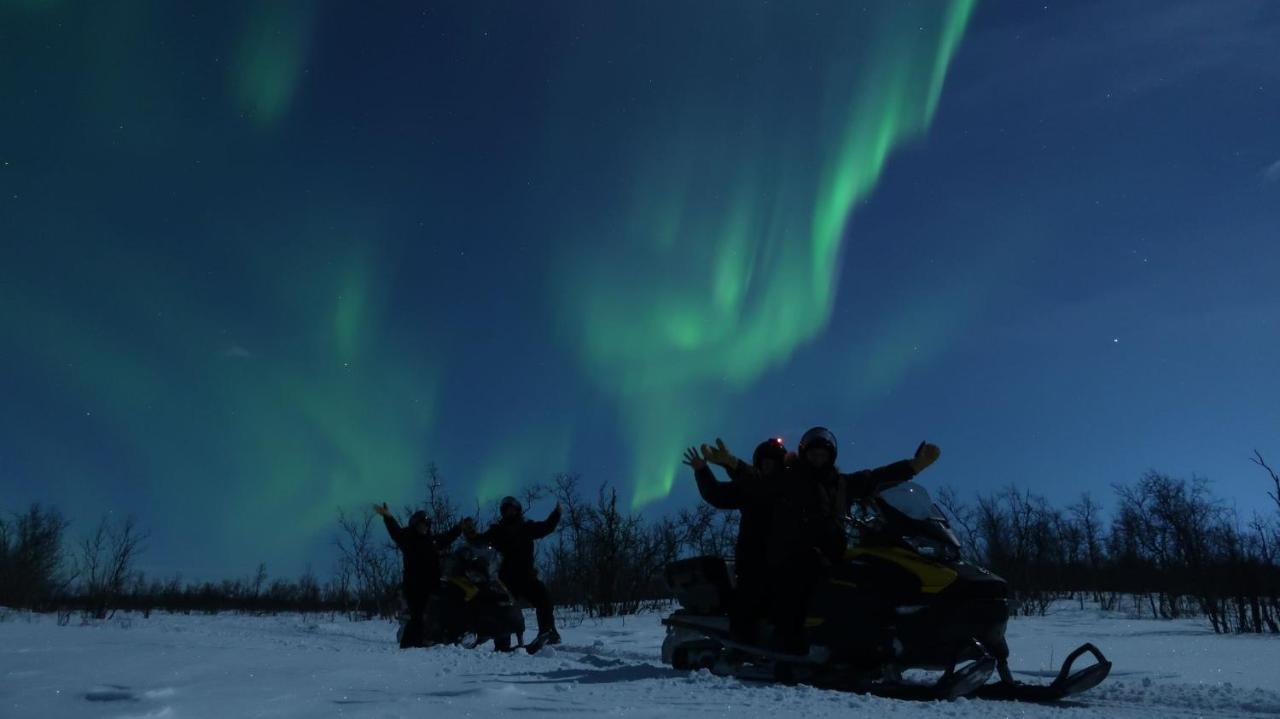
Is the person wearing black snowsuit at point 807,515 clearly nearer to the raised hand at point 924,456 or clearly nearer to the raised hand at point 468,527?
the raised hand at point 924,456

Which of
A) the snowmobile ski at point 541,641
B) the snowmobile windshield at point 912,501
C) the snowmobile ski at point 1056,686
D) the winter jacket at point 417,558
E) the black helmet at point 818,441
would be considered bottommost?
the snowmobile ski at point 541,641

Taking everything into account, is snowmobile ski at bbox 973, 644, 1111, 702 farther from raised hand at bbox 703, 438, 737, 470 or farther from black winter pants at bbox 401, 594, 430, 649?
black winter pants at bbox 401, 594, 430, 649

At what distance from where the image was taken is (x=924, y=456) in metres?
5.92

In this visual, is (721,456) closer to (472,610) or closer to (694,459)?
(694,459)

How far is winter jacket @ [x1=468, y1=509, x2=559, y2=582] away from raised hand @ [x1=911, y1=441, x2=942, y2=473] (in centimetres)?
617

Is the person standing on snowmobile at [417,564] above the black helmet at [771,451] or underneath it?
underneath

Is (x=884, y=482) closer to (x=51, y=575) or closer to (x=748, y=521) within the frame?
(x=748, y=521)

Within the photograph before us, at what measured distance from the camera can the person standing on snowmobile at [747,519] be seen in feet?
20.7

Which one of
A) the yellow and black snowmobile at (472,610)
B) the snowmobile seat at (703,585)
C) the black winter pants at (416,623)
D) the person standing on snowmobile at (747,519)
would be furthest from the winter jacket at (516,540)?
the person standing on snowmobile at (747,519)

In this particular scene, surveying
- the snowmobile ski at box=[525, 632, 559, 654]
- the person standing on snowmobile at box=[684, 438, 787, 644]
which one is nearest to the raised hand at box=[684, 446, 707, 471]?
the person standing on snowmobile at box=[684, 438, 787, 644]

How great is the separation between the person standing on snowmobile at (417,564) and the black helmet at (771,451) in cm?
535

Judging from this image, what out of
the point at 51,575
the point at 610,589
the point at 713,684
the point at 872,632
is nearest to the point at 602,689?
the point at 713,684

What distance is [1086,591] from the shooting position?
1246 inches

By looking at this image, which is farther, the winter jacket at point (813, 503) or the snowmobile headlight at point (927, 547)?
the winter jacket at point (813, 503)
